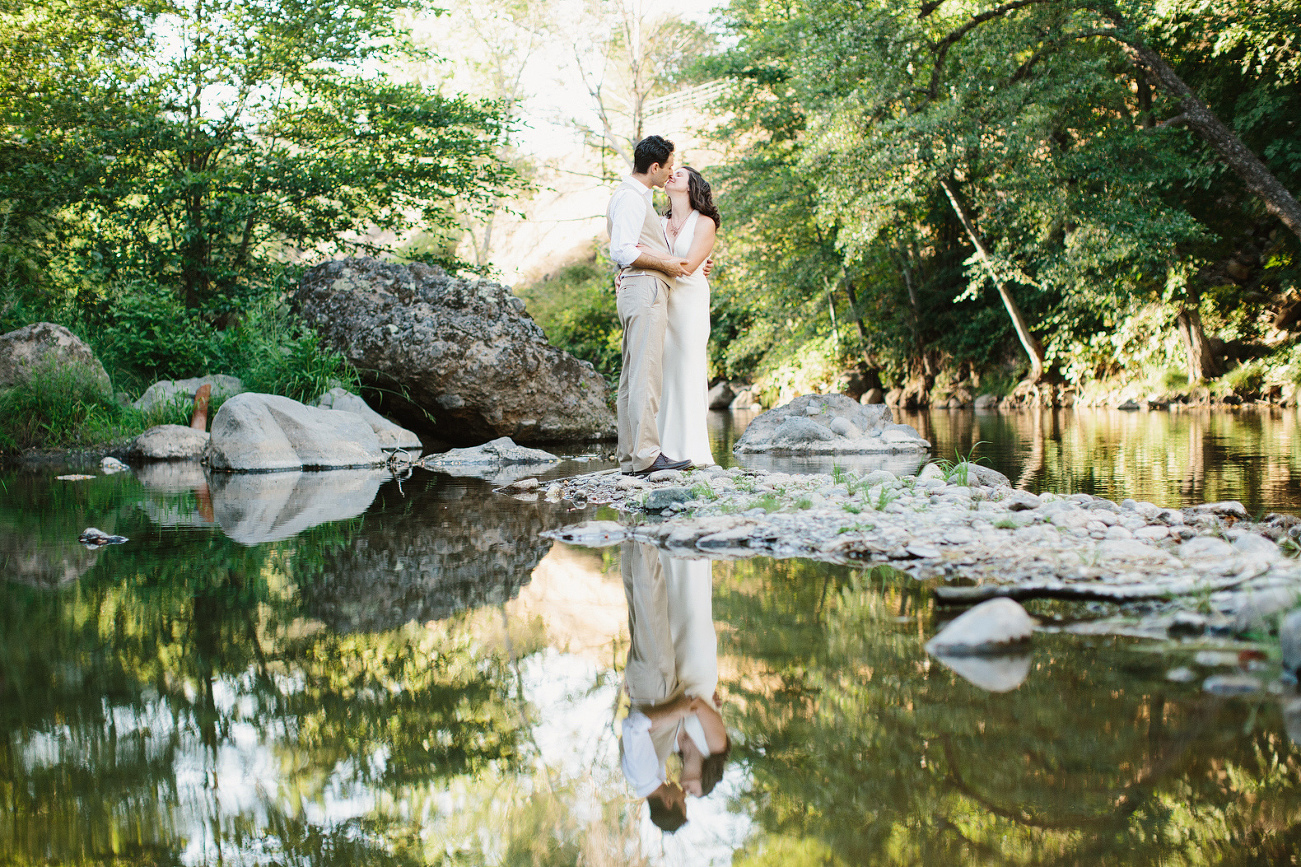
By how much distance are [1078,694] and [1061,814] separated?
467 millimetres

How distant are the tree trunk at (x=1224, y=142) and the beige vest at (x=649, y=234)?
11.8 metres

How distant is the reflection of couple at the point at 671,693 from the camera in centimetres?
148

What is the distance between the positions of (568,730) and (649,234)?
15.1 ft

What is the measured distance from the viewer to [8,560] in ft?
11.9

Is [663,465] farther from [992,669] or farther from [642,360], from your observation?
[992,669]

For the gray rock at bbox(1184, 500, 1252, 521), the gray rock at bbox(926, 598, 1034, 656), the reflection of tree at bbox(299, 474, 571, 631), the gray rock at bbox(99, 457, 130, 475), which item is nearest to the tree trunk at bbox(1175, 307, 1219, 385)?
the gray rock at bbox(1184, 500, 1252, 521)

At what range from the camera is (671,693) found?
1.89 m

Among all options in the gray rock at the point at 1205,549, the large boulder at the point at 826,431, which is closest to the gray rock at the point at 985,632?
the gray rock at the point at 1205,549

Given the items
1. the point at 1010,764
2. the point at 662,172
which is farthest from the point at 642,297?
the point at 1010,764

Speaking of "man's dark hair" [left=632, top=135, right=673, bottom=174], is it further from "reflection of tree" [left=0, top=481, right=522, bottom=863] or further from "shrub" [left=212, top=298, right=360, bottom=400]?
"shrub" [left=212, top=298, right=360, bottom=400]

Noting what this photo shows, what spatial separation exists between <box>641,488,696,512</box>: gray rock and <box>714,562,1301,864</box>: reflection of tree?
8.09 feet

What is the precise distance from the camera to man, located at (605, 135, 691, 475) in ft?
19.0

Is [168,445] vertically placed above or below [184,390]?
below

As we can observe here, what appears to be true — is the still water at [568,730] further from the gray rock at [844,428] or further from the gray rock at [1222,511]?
the gray rock at [844,428]
